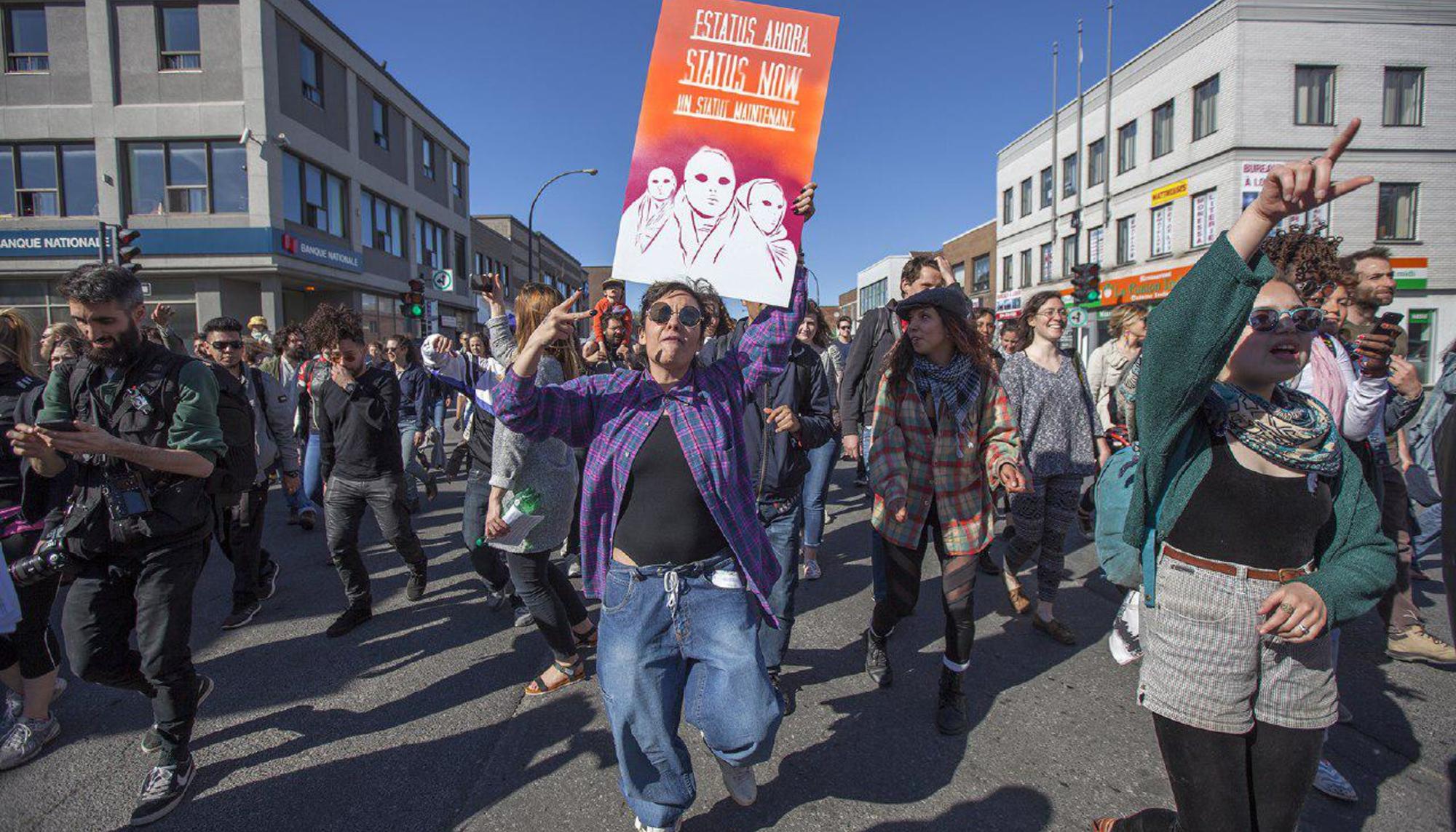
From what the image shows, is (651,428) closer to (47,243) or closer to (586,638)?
(586,638)

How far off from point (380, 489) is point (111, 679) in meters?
1.93

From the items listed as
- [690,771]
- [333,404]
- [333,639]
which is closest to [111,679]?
[333,639]

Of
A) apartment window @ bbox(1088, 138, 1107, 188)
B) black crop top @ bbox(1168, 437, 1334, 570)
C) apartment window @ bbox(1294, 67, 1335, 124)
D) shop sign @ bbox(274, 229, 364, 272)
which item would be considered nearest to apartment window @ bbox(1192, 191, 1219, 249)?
apartment window @ bbox(1294, 67, 1335, 124)

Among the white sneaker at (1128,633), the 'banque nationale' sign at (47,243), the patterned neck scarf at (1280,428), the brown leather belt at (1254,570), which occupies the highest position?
the 'banque nationale' sign at (47,243)

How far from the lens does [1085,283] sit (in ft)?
61.2

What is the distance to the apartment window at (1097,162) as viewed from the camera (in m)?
28.4

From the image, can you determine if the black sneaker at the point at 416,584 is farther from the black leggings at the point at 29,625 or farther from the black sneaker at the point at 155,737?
the black leggings at the point at 29,625

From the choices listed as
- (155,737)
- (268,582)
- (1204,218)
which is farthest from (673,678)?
(1204,218)

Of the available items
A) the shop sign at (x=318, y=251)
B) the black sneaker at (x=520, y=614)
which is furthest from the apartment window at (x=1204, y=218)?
the shop sign at (x=318, y=251)

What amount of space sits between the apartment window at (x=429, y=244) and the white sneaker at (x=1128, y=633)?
3105 centimetres

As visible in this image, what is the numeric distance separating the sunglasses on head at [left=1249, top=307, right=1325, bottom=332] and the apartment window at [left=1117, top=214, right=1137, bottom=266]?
29.4 meters

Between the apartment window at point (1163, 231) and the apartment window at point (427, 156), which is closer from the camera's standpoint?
the apartment window at point (1163, 231)

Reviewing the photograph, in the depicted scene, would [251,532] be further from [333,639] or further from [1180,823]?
[1180,823]

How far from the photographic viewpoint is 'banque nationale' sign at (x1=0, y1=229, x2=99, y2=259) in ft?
64.4
